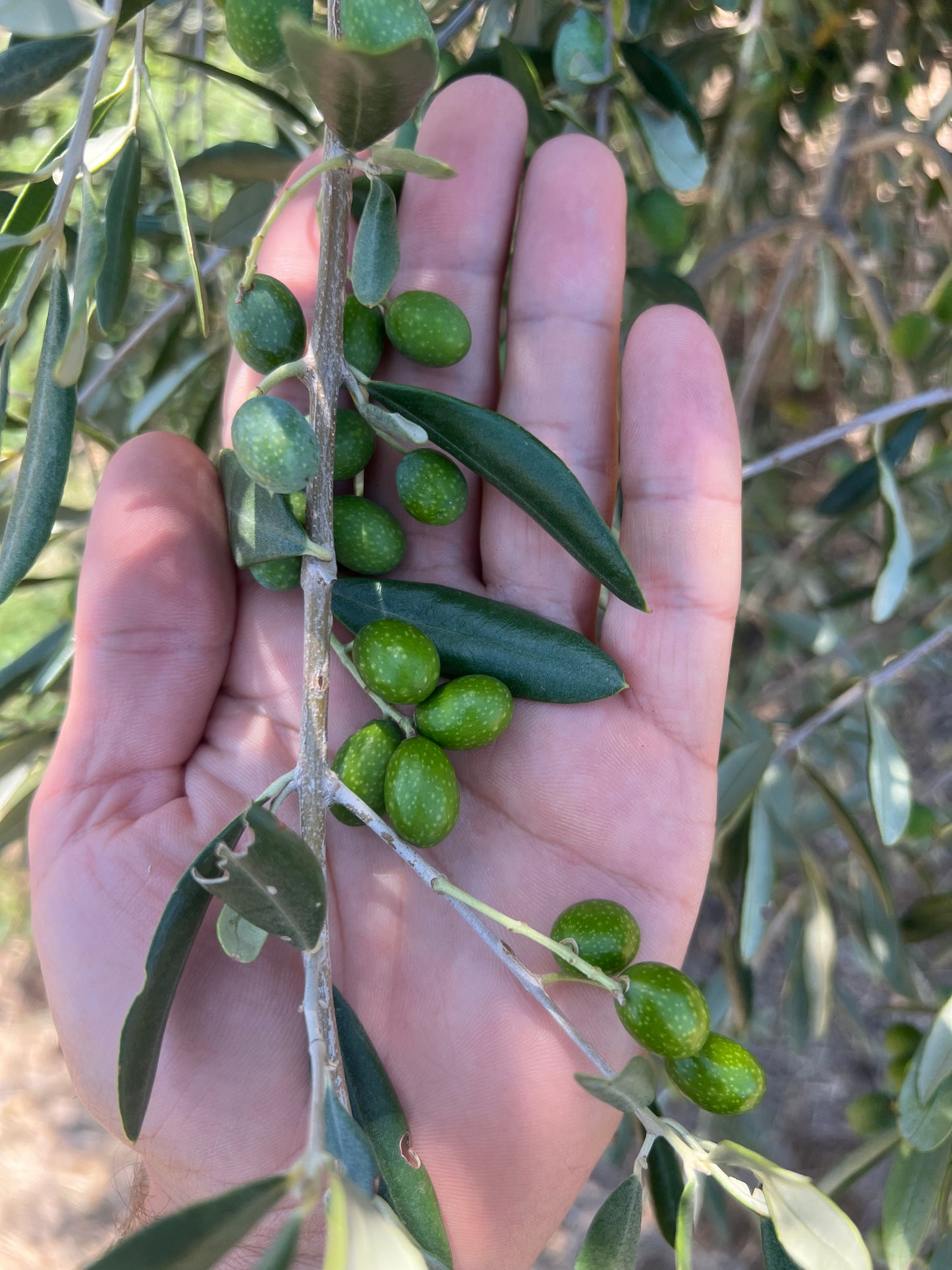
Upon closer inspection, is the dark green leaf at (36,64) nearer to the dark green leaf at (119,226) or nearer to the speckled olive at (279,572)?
the dark green leaf at (119,226)

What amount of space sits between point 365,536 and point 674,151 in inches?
34.1

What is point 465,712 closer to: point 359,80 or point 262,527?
point 262,527

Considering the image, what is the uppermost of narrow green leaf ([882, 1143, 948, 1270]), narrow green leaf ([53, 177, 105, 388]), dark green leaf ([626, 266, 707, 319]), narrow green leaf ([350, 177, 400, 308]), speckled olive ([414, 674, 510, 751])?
narrow green leaf ([350, 177, 400, 308])

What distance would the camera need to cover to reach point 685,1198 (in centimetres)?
96

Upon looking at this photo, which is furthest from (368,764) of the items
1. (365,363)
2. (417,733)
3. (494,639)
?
(365,363)

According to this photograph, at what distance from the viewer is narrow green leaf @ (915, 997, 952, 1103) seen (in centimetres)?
120

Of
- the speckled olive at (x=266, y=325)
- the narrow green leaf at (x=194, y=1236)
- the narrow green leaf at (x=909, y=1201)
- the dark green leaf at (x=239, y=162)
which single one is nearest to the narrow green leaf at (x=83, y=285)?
the speckled olive at (x=266, y=325)

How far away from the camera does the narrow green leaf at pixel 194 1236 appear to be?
2.27ft

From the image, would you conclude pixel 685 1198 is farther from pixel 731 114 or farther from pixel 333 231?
pixel 731 114

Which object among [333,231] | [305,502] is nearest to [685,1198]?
[305,502]

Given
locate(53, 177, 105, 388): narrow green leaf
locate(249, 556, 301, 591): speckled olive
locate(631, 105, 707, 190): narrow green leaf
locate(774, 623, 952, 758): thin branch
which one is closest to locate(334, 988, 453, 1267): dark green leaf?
locate(249, 556, 301, 591): speckled olive

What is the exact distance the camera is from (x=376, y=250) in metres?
1.08

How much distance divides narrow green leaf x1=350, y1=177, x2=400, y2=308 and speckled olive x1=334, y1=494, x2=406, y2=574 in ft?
0.93

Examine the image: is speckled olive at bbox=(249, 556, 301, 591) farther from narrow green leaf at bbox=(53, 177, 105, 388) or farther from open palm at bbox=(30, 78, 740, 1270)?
narrow green leaf at bbox=(53, 177, 105, 388)
